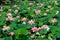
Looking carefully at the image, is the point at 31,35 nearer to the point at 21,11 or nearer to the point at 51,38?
the point at 51,38

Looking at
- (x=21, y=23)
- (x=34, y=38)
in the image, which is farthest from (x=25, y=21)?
(x=34, y=38)

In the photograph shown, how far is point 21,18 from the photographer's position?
13.2ft

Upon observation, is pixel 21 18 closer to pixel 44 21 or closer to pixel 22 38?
pixel 44 21

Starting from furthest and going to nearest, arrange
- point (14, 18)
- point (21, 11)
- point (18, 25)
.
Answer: point (21, 11) < point (14, 18) < point (18, 25)

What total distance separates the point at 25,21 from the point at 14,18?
0.26 m

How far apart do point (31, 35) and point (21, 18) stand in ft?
2.26

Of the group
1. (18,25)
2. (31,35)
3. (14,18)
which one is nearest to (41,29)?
(31,35)

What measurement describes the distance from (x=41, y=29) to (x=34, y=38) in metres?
0.20

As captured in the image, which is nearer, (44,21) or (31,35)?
→ (31,35)

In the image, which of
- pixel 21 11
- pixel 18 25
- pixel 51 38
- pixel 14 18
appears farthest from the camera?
pixel 21 11

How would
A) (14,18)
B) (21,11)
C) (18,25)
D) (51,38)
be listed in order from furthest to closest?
(21,11)
(14,18)
(18,25)
(51,38)

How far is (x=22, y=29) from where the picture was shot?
11.3 feet

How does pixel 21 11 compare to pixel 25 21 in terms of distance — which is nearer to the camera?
pixel 25 21

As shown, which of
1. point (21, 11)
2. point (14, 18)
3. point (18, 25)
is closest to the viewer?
point (18, 25)
